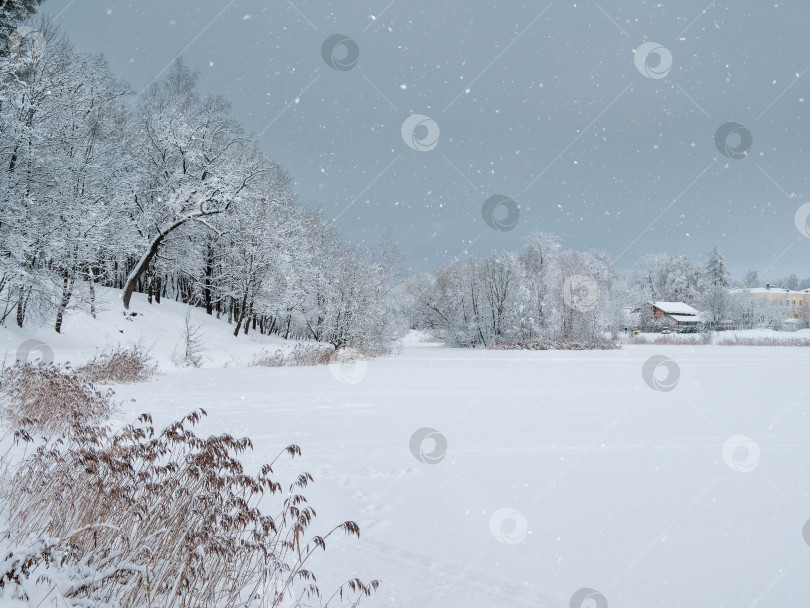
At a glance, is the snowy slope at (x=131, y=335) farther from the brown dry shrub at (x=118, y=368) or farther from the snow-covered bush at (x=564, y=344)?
the snow-covered bush at (x=564, y=344)

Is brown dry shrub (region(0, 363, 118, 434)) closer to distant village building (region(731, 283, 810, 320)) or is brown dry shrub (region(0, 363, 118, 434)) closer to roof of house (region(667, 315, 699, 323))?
roof of house (region(667, 315, 699, 323))

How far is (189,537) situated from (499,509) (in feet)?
10.5

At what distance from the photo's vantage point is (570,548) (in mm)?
4199

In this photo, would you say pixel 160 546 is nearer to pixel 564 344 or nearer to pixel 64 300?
pixel 64 300

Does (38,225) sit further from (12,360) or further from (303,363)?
(303,363)

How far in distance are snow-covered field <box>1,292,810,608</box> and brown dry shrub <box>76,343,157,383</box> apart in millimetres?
1040

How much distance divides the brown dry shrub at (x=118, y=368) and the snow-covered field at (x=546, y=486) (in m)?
1.04

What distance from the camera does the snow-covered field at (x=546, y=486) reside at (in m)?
3.67

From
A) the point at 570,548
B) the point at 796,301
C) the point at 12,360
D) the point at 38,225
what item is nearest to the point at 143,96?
the point at 38,225

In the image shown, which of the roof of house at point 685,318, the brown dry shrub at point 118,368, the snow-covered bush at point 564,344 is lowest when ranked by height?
the brown dry shrub at point 118,368

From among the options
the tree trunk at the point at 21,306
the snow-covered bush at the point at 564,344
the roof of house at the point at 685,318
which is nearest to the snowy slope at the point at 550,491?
the tree trunk at the point at 21,306

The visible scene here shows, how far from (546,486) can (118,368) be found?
13.1 meters

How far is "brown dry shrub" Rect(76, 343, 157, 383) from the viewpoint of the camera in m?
13.6

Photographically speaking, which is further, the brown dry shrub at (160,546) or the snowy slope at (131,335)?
the snowy slope at (131,335)
